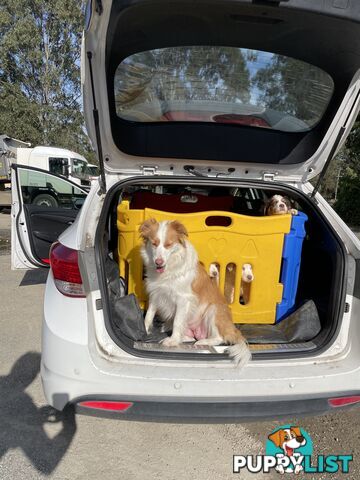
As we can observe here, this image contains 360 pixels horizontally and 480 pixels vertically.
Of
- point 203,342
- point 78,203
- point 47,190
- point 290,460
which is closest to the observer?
point 290,460

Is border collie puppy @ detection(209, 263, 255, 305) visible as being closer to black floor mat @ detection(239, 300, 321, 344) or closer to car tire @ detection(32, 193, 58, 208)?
black floor mat @ detection(239, 300, 321, 344)

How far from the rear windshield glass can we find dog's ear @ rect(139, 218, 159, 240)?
0.86 metres

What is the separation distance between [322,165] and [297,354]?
172cm

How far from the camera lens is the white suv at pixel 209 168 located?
1970 millimetres

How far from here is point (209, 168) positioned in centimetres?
320

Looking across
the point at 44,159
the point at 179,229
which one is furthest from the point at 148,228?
Result: the point at 44,159

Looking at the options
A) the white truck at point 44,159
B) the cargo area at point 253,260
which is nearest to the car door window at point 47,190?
the cargo area at point 253,260

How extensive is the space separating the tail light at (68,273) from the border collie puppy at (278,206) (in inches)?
96.3

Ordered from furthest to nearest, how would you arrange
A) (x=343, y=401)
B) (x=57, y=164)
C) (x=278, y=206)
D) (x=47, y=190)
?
(x=57, y=164) → (x=47, y=190) → (x=278, y=206) → (x=343, y=401)

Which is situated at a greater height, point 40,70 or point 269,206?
point 269,206

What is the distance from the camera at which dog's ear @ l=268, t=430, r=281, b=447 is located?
8.55ft

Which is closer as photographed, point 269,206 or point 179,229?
point 179,229

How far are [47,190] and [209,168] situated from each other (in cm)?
466

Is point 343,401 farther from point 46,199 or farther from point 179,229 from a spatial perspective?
point 46,199
